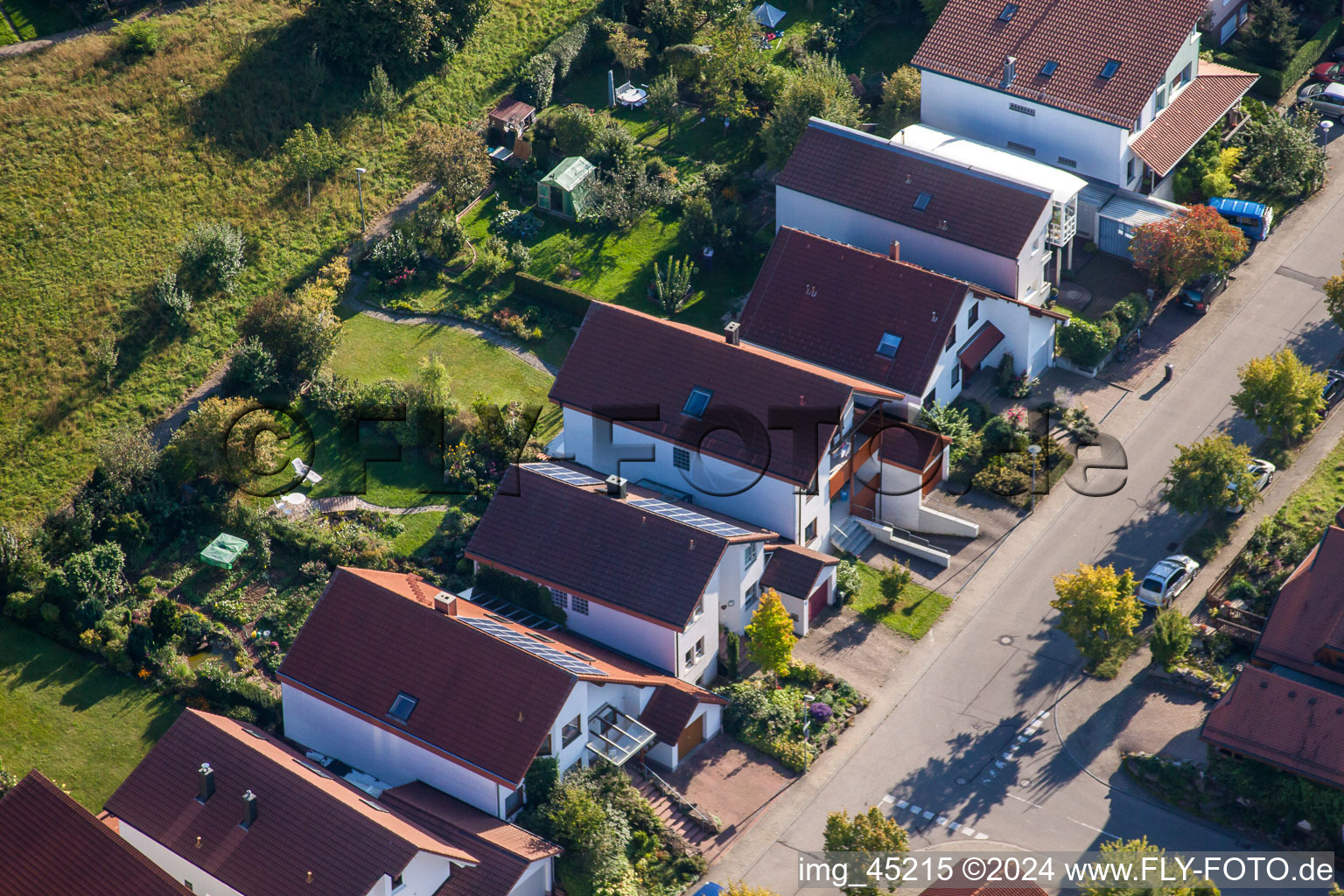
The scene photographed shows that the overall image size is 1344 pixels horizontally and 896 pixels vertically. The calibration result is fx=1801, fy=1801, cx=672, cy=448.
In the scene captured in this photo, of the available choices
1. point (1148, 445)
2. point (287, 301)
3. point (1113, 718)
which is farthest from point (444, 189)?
point (1113, 718)

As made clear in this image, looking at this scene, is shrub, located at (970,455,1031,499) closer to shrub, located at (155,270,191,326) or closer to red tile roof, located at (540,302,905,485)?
red tile roof, located at (540,302,905,485)

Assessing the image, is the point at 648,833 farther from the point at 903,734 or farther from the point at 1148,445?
the point at 1148,445

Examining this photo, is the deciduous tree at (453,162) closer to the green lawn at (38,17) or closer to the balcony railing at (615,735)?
the green lawn at (38,17)

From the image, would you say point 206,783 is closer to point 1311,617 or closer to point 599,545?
point 599,545

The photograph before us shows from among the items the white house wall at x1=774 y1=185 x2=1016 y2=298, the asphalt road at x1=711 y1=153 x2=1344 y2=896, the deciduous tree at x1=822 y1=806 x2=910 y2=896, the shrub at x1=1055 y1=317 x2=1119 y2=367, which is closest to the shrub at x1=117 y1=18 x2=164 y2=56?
the white house wall at x1=774 y1=185 x2=1016 y2=298

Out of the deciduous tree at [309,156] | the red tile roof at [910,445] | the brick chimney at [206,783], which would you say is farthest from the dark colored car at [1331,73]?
the brick chimney at [206,783]

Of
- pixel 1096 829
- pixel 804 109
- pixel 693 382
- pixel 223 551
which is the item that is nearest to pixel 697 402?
pixel 693 382
